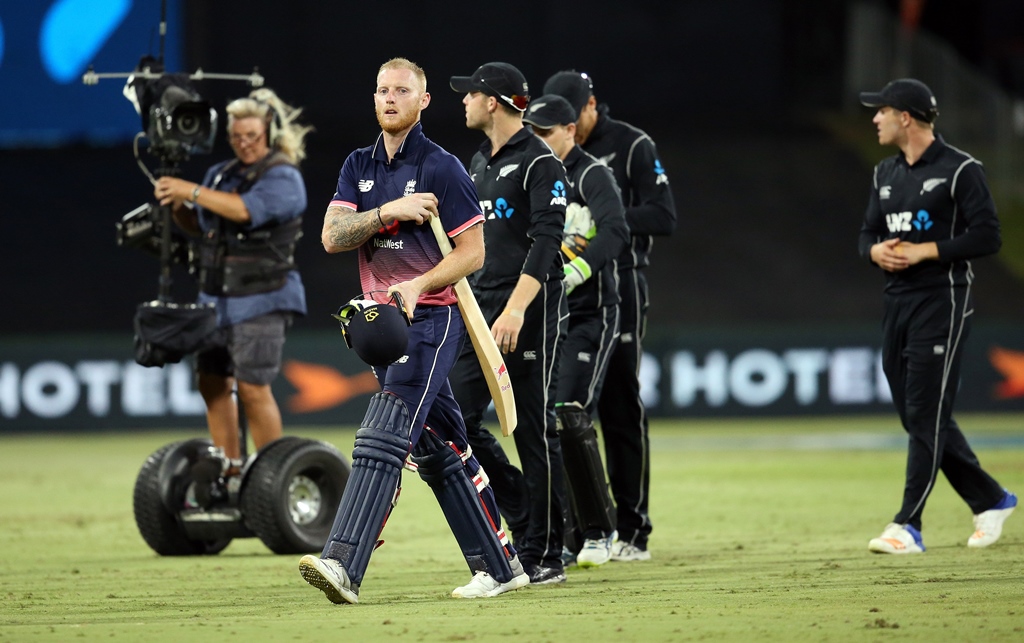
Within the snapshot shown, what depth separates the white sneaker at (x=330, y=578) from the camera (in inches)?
236

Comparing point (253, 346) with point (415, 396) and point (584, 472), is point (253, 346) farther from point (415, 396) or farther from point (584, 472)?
point (415, 396)

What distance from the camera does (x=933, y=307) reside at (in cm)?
841

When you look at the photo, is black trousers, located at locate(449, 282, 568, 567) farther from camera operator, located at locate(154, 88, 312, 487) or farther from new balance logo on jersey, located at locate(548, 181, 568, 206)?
camera operator, located at locate(154, 88, 312, 487)

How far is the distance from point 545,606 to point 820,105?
22.9m

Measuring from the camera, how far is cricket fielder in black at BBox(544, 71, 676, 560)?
8.44m

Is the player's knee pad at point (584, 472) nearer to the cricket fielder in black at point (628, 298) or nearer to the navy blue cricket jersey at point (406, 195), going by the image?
the cricket fielder in black at point (628, 298)

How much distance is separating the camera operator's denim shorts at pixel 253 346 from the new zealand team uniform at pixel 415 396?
8.52 ft

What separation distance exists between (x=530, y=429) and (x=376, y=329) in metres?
1.52

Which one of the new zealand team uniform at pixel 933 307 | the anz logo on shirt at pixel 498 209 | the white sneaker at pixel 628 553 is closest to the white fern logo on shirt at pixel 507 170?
the anz logo on shirt at pixel 498 209

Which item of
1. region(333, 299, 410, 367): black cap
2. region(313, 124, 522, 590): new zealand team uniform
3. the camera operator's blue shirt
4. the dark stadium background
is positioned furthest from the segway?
the dark stadium background

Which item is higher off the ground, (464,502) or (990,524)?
(464,502)

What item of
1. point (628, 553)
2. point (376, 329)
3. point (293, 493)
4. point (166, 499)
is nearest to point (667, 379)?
point (293, 493)

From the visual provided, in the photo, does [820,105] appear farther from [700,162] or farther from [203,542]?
[203,542]

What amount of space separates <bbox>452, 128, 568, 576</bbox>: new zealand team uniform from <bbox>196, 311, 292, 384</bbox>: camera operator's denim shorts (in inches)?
77.9
